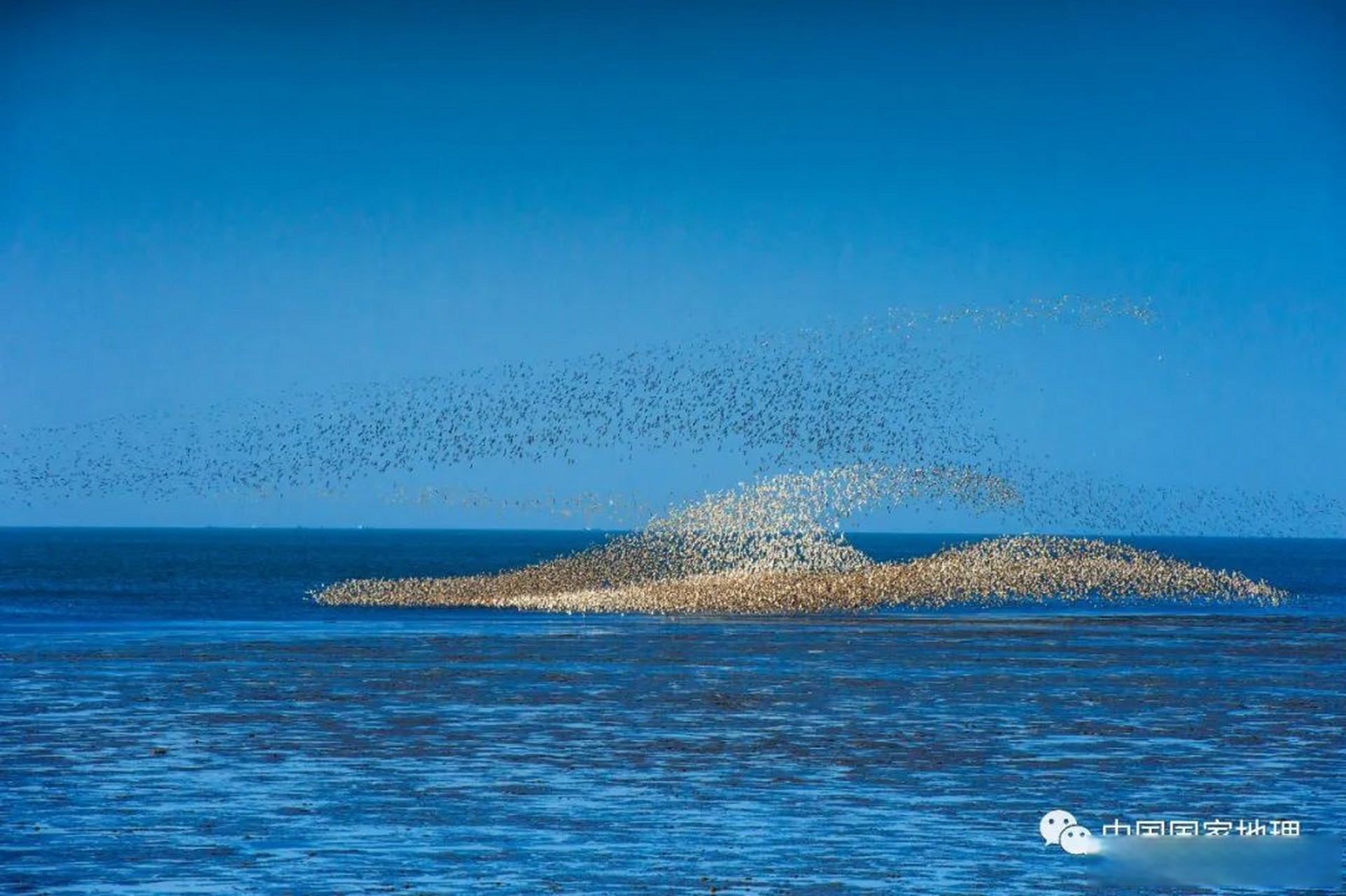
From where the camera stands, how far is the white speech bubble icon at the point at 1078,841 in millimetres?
20891

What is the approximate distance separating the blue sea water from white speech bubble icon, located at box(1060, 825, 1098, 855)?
0.29 metres

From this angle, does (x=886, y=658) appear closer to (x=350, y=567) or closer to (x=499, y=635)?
(x=499, y=635)

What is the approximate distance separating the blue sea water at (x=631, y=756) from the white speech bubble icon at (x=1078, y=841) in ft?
0.95

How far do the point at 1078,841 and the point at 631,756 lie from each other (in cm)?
874

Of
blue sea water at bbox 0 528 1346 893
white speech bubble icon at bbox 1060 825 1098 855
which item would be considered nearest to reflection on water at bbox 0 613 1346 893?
blue sea water at bbox 0 528 1346 893

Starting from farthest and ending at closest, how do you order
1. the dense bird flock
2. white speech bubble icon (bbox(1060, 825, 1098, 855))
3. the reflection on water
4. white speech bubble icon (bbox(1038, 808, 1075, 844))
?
the dense bird flock < white speech bubble icon (bbox(1038, 808, 1075, 844)) < white speech bubble icon (bbox(1060, 825, 1098, 855)) < the reflection on water

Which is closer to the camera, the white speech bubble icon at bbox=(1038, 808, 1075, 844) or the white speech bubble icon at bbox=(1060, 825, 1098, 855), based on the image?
the white speech bubble icon at bbox=(1060, 825, 1098, 855)

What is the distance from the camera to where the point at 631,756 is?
28312 mm

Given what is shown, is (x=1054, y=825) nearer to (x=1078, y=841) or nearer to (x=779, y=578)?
(x=1078, y=841)

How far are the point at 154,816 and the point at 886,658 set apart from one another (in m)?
27.5

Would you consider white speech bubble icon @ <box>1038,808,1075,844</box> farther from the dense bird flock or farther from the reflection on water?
the dense bird flock

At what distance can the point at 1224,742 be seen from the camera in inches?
1189

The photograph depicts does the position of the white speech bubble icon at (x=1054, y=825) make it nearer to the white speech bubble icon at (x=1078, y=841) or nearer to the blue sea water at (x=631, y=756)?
the white speech bubble icon at (x=1078, y=841)

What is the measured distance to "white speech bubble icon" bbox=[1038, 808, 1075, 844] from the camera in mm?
21438
